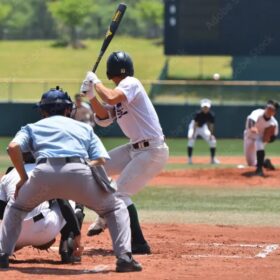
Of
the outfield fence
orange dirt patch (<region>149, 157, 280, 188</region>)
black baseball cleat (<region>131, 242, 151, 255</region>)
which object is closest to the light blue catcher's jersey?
black baseball cleat (<region>131, 242, 151, 255</region>)

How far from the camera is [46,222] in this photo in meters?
7.40

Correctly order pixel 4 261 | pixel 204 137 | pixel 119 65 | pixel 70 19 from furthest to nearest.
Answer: pixel 70 19, pixel 204 137, pixel 119 65, pixel 4 261

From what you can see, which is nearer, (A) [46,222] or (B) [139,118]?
(A) [46,222]

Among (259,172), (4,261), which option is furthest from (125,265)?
(259,172)

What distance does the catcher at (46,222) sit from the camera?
292 inches

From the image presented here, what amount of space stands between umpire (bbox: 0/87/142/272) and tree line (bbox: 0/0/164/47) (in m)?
51.8

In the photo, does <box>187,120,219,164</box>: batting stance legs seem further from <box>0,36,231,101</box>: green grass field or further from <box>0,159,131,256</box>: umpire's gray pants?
<box>0,36,231,101</box>: green grass field

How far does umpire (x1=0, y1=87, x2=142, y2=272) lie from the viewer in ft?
22.1

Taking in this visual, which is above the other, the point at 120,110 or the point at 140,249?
the point at 120,110

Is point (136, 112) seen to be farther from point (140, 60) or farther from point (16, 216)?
Result: point (140, 60)

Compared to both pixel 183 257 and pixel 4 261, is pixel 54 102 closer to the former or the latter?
pixel 4 261

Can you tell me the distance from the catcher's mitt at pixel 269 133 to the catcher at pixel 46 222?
1029cm

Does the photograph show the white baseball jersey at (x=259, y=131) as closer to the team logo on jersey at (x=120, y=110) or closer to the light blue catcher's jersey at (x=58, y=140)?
the team logo on jersey at (x=120, y=110)

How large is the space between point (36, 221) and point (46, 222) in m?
0.08
